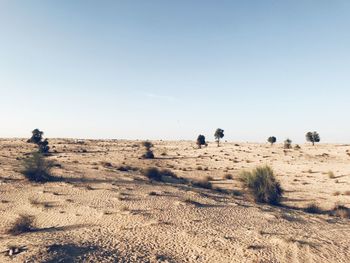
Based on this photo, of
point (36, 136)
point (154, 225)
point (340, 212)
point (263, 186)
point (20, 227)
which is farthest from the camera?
point (36, 136)

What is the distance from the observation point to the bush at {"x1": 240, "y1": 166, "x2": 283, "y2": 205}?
25594 mm

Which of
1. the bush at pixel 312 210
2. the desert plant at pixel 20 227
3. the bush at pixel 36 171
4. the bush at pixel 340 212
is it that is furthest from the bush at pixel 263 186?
the desert plant at pixel 20 227

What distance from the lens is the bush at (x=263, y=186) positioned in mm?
25594

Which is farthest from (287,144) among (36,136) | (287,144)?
(36,136)

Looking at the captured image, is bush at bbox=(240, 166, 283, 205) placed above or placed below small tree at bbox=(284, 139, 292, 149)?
below

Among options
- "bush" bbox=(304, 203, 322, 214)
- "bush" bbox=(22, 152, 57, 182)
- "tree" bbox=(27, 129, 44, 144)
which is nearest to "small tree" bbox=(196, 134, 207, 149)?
"tree" bbox=(27, 129, 44, 144)

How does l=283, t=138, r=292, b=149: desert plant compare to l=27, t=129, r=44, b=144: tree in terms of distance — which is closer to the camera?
l=27, t=129, r=44, b=144: tree

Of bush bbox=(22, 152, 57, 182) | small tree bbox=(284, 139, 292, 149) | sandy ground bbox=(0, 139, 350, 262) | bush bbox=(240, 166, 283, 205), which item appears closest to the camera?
sandy ground bbox=(0, 139, 350, 262)

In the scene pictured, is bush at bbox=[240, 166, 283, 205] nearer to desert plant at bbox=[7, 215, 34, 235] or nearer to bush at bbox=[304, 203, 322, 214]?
bush at bbox=[304, 203, 322, 214]

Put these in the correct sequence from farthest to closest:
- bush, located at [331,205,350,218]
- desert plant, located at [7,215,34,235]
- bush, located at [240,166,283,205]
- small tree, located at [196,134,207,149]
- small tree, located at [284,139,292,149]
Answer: small tree, located at [196,134,207,149], small tree, located at [284,139,292,149], bush, located at [240,166,283,205], bush, located at [331,205,350,218], desert plant, located at [7,215,34,235]

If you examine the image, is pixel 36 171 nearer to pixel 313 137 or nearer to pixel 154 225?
pixel 154 225

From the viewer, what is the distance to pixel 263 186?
26.0 m

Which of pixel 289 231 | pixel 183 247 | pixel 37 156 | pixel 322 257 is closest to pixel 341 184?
pixel 289 231

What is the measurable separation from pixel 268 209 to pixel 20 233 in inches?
559
